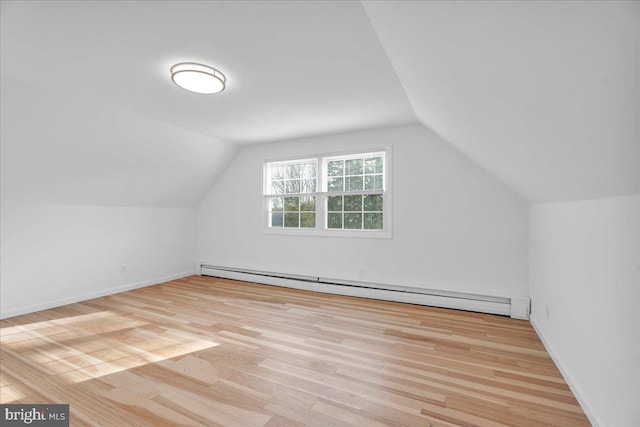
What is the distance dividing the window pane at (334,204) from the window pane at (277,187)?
3.12ft

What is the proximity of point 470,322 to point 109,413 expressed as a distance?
10.6ft

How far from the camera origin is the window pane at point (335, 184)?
443 centimetres

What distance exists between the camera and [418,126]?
3811 mm

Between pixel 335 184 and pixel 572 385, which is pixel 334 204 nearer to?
pixel 335 184

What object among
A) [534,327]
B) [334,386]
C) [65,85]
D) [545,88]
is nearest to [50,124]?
[65,85]

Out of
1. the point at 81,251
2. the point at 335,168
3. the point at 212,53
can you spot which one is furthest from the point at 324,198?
the point at 81,251

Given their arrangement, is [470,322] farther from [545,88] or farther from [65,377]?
[65,377]

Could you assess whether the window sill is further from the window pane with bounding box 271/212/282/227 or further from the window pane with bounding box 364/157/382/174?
the window pane with bounding box 364/157/382/174

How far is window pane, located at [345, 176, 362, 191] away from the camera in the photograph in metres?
4.29

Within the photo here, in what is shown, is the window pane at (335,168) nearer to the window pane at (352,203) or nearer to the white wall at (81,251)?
the window pane at (352,203)

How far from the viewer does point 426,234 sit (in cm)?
375

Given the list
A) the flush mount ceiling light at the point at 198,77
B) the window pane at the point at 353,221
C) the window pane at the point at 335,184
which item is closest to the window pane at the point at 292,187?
the window pane at the point at 335,184

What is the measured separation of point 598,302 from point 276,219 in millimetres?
4139

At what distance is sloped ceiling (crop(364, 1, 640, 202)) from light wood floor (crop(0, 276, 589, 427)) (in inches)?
54.3
